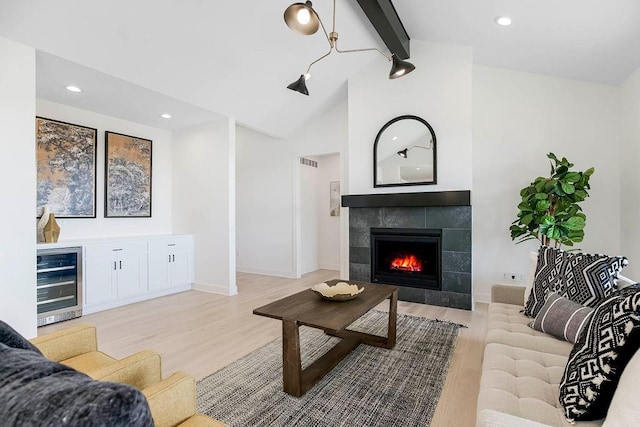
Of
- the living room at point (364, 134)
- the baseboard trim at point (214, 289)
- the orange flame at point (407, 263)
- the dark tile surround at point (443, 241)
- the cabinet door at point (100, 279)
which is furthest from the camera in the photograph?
the baseboard trim at point (214, 289)

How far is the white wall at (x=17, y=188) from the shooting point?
2674mm

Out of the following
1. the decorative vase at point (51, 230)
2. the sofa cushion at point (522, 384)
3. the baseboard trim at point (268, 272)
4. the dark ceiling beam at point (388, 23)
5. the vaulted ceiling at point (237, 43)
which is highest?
the dark ceiling beam at point (388, 23)

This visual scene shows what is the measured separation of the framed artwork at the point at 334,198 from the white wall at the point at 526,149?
9.93 ft

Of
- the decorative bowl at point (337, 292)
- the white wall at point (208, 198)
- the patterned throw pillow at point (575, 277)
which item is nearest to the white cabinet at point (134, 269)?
the white wall at point (208, 198)

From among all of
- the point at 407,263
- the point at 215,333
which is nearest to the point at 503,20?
the point at 407,263

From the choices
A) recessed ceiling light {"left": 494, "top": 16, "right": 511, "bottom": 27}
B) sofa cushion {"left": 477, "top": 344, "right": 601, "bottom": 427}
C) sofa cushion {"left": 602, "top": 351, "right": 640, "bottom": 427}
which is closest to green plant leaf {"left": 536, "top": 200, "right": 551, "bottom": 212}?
recessed ceiling light {"left": 494, "top": 16, "right": 511, "bottom": 27}

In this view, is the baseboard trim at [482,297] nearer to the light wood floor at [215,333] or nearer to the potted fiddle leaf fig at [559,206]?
the light wood floor at [215,333]

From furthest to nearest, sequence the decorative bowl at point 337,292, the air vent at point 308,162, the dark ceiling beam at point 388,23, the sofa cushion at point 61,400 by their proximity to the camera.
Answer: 1. the air vent at point 308,162
2. the dark ceiling beam at point 388,23
3. the decorative bowl at point 337,292
4. the sofa cushion at point 61,400

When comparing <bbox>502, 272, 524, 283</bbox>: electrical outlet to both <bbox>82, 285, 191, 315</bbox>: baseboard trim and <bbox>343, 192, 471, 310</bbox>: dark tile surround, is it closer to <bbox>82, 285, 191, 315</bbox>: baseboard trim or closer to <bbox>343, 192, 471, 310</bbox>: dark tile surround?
<bbox>343, 192, 471, 310</bbox>: dark tile surround

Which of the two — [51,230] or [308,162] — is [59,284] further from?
[308,162]

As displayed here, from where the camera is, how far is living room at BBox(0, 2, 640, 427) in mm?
2777

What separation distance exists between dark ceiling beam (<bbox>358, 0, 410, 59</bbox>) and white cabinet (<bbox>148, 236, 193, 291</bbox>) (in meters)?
3.84

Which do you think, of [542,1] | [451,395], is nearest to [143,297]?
[451,395]

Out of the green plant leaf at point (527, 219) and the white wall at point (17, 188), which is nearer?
the white wall at point (17, 188)
